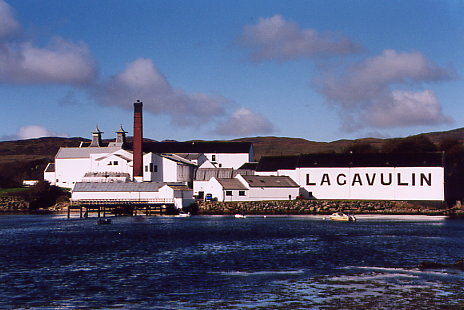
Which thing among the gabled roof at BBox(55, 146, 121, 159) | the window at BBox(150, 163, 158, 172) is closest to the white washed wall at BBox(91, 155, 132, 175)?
the window at BBox(150, 163, 158, 172)

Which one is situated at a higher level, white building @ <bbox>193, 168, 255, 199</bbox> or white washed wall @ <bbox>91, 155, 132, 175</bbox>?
white washed wall @ <bbox>91, 155, 132, 175</bbox>

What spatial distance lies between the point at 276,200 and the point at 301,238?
45917mm

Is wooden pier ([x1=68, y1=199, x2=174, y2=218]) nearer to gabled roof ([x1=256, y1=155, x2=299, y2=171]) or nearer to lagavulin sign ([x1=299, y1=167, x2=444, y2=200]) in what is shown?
gabled roof ([x1=256, y1=155, x2=299, y2=171])

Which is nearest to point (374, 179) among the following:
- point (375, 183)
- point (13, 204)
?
point (375, 183)

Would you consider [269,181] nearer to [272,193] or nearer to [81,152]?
[272,193]

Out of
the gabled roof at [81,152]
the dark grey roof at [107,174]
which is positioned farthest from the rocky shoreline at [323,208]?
the gabled roof at [81,152]

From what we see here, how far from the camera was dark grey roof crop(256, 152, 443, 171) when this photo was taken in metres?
99.9

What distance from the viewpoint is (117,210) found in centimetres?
10375

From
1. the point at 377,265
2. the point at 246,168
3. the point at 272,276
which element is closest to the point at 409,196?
the point at 246,168

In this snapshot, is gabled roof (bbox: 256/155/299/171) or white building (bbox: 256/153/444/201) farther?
gabled roof (bbox: 256/155/299/171)

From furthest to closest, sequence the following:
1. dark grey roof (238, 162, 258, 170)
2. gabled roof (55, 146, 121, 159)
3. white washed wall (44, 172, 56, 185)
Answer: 1. white washed wall (44, 172, 56, 185)
2. gabled roof (55, 146, 121, 159)
3. dark grey roof (238, 162, 258, 170)

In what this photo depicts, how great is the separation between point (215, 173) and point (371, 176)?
29.8 metres

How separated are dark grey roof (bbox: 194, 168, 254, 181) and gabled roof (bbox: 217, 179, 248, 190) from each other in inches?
316

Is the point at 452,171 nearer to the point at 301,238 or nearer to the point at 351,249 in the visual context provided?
the point at 301,238
